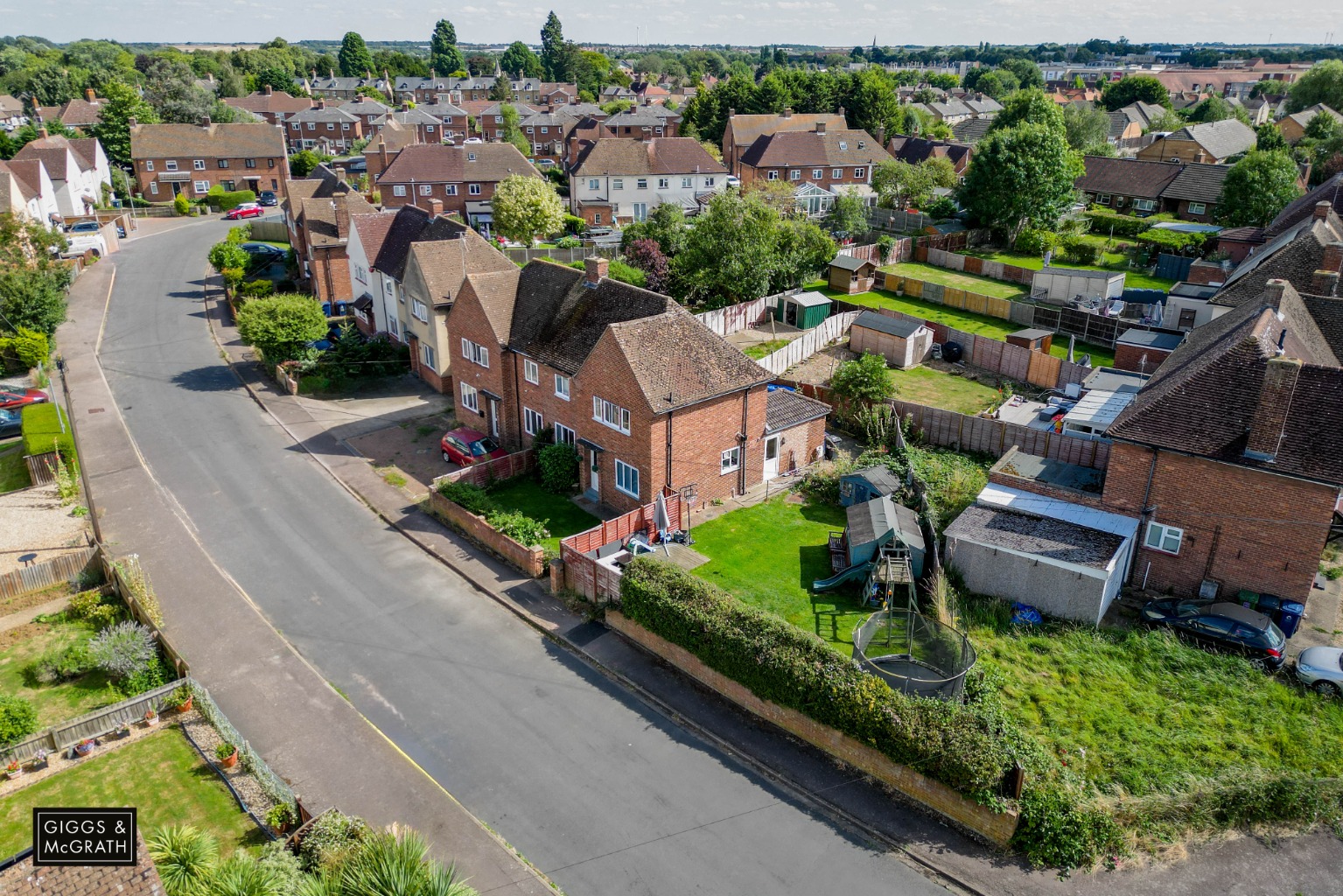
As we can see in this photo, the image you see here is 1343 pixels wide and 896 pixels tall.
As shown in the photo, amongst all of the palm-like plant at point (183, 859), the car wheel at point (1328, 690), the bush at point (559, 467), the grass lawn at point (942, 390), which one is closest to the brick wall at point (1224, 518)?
the car wheel at point (1328, 690)

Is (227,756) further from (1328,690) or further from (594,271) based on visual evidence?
(1328,690)

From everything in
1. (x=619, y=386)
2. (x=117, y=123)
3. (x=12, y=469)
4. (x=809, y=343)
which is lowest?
(x=12, y=469)

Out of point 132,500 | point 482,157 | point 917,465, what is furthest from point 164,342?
point 917,465

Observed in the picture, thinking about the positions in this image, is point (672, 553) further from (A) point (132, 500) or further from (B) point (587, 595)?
(A) point (132, 500)

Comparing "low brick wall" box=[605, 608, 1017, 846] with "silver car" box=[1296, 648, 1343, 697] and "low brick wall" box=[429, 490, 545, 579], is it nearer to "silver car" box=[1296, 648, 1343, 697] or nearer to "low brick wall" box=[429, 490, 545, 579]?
"low brick wall" box=[429, 490, 545, 579]

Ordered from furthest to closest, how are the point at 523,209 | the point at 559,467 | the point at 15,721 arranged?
1. the point at 523,209
2. the point at 559,467
3. the point at 15,721

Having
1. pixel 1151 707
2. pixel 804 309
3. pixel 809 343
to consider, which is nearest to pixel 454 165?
pixel 804 309

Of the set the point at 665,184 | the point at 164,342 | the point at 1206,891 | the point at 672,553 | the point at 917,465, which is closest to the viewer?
the point at 1206,891
